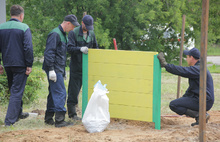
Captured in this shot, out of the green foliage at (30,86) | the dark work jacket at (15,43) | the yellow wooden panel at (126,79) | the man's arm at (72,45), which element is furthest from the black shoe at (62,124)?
the green foliage at (30,86)

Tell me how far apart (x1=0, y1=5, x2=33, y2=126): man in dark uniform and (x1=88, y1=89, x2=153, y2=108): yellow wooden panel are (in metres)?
1.42

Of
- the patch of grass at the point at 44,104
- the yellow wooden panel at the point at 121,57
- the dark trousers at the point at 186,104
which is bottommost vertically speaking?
the patch of grass at the point at 44,104

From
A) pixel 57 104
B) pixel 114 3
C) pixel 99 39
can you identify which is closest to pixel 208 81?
pixel 57 104

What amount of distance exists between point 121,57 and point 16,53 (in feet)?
5.34

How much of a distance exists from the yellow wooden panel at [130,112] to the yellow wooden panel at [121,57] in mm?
730

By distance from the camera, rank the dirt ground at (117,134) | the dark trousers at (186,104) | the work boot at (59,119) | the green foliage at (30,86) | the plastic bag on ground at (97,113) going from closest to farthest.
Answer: the dirt ground at (117,134) < the plastic bag on ground at (97,113) < the work boot at (59,119) < the dark trousers at (186,104) < the green foliage at (30,86)

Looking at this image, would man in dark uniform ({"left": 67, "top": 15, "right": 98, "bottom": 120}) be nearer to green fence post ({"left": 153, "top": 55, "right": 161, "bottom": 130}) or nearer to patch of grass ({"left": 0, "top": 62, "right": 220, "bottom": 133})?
patch of grass ({"left": 0, "top": 62, "right": 220, "bottom": 133})

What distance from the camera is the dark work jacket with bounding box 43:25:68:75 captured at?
5215mm

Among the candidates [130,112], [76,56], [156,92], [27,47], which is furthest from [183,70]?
[27,47]

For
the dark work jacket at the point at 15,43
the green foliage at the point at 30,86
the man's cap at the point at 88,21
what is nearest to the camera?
the dark work jacket at the point at 15,43

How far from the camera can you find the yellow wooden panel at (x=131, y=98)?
5.31m

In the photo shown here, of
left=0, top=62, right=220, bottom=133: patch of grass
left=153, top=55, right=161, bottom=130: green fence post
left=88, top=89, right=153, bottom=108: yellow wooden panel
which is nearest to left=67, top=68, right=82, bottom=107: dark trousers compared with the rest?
left=0, top=62, right=220, bottom=133: patch of grass

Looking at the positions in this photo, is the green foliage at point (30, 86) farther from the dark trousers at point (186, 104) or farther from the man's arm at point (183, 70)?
the man's arm at point (183, 70)

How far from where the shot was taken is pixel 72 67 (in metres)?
6.00
